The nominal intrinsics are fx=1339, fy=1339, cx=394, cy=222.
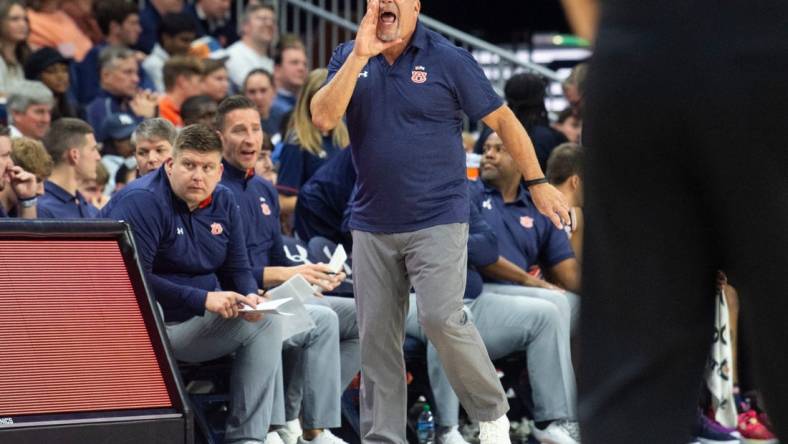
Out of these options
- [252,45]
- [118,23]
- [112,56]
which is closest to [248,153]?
[112,56]

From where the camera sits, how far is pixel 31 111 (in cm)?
814

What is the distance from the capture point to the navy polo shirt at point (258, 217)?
21.8ft

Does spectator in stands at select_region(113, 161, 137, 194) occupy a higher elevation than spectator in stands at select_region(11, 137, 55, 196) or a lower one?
lower

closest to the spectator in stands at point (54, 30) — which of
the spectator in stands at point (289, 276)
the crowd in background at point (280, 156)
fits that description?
the crowd in background at point (280, 156)

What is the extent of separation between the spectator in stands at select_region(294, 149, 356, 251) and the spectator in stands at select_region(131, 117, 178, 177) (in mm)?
756

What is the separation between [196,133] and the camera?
605 cm

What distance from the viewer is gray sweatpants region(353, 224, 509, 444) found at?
217 inches

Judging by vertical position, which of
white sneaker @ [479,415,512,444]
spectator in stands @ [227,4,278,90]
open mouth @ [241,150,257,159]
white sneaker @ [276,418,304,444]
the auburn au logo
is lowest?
white sneaker @ [276,418,304,444]

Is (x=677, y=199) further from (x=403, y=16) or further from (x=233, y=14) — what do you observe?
(x=233, y=14)

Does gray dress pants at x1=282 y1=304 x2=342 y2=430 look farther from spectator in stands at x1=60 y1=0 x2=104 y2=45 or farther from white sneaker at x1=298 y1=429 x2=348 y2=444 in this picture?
spectator in stands at x1=60 y1=0 x2=104 y2=45

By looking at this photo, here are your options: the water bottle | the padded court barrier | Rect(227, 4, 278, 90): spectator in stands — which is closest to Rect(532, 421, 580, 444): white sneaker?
the water bottle

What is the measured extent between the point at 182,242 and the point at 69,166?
131cm

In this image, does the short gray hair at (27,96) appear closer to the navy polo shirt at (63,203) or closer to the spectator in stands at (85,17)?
the navy polo shirt at (63,203)

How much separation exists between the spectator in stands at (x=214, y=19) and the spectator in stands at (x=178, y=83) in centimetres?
242
